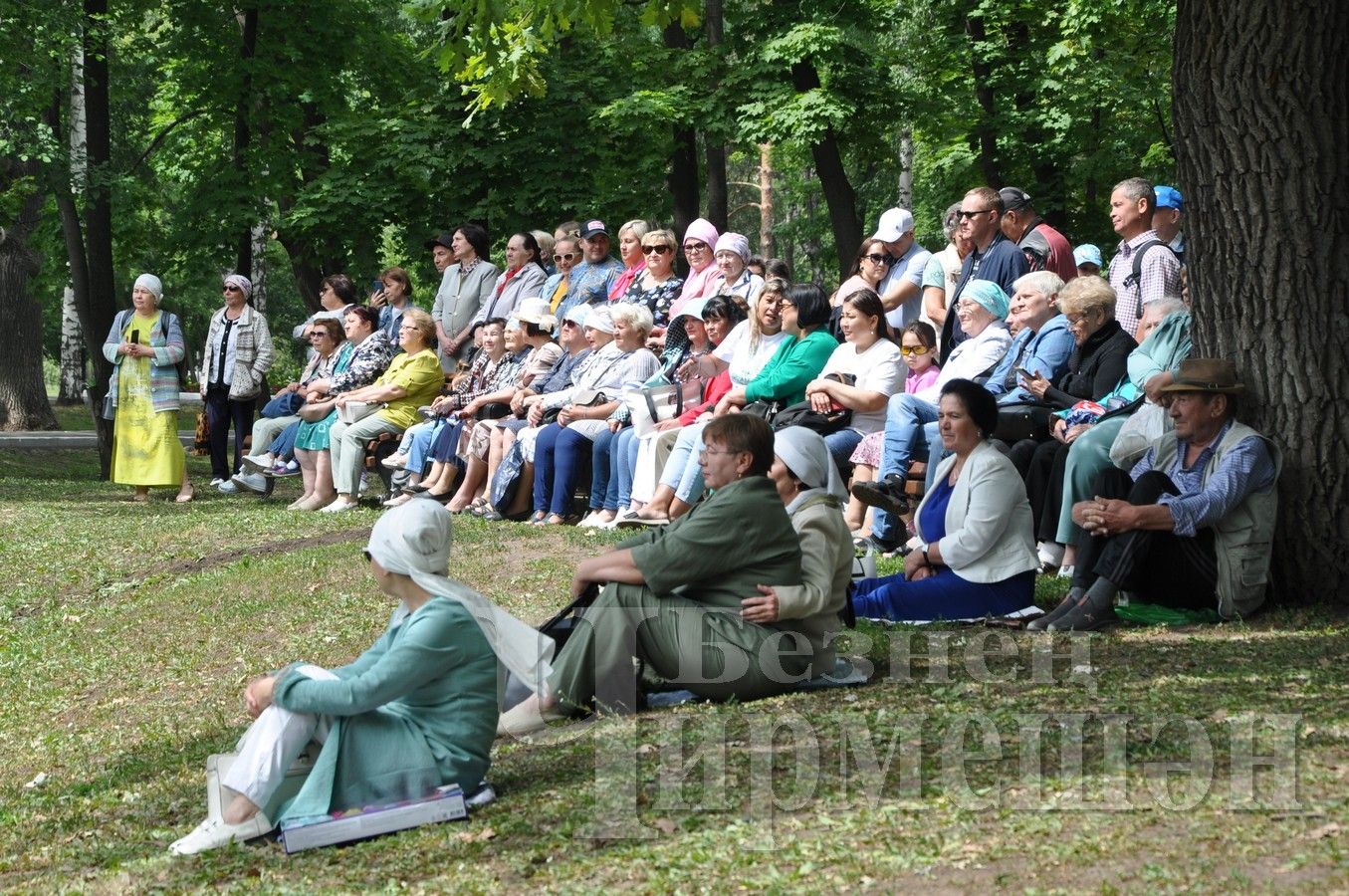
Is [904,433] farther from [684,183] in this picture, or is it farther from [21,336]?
[21,336]

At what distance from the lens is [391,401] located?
1462 cm

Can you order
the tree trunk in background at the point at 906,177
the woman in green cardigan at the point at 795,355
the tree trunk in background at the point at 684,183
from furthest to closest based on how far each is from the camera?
the tree trunk in background at the point at 906,177 → the tree trunk in background at the point at 684,183 → the woman in green cardigan at the point at 795,355

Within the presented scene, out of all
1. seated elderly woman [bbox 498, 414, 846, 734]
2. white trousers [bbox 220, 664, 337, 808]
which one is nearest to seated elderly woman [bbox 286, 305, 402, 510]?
seated elderly woman [bbox 498, 414, 846, 734]

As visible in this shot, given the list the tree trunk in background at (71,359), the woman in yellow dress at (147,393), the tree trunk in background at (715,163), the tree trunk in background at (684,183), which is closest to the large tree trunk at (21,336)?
the tree trunk in background at (71,359)

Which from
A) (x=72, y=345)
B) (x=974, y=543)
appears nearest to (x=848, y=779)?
(x=974, y=543)

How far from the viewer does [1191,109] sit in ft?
26.4

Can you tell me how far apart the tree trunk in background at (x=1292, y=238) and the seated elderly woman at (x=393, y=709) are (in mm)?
4229

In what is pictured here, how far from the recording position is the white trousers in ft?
17.1

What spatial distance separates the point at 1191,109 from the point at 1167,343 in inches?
57.4

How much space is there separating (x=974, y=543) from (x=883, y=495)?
1.73 meters

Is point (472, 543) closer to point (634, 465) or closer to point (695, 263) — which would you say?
point (634, 465)

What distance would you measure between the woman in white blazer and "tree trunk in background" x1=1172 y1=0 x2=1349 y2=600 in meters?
1.23

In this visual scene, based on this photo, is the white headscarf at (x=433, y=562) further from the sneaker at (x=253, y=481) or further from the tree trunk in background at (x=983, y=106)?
the tree trunk in background at (x=983, y=106)

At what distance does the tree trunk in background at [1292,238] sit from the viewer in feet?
25.4
